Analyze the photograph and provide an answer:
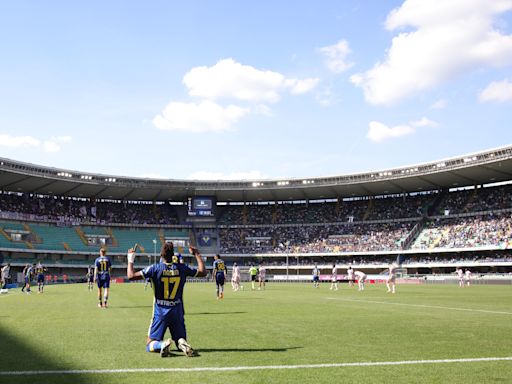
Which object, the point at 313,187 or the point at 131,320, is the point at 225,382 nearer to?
the point at 131,320

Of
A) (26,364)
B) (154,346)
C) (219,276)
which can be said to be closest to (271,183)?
(219,276)

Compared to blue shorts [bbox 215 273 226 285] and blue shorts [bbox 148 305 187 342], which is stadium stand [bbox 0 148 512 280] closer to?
blue shorts [bbox 215 273 226 285]

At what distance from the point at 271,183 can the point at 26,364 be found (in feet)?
258

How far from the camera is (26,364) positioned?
799 centimetres

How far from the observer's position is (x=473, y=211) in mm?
74688

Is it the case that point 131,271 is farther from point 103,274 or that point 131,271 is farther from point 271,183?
point 271,183

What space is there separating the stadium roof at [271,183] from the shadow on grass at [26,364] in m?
63.3

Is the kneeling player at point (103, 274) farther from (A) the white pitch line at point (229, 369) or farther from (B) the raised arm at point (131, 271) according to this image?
(A) the white pitch line at point (229, 369)

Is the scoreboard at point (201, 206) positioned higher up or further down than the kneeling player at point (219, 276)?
higher up

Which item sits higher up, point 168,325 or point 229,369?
point 168,325

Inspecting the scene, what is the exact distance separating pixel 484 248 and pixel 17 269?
63.4 metres

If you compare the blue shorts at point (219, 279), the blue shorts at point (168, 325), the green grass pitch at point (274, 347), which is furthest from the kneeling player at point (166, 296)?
the blue shorts at point (219, 279)

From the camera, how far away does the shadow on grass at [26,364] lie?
269 inches

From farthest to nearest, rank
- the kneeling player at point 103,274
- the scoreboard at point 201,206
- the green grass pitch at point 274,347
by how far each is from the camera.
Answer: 1. the scoreboard at point 201,206
2. the kneeling player at point 103,274
3. the green grass pitch at point 274,347
